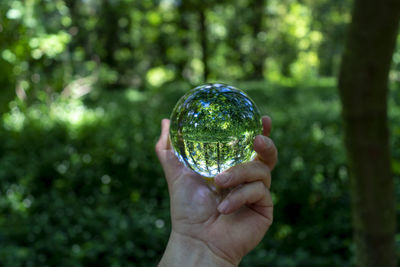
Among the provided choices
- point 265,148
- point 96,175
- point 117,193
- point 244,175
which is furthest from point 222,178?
point 96,175

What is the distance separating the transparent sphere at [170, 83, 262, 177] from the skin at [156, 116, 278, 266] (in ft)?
0.22

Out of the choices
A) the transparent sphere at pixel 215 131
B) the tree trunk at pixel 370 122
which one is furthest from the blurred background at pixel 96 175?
the transparent sphere at pixel 215 131

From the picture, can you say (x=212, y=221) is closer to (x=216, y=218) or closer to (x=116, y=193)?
(x=216, y=218)

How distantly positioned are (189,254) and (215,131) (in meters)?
0.53

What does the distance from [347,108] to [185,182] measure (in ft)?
5.10

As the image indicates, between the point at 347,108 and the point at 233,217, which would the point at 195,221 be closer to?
the point at 233,217

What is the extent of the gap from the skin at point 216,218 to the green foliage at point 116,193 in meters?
2.81

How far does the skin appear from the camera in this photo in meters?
1.46

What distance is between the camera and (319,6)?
88.0 feet

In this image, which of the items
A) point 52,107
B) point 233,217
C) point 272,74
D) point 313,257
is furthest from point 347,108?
point 272,74

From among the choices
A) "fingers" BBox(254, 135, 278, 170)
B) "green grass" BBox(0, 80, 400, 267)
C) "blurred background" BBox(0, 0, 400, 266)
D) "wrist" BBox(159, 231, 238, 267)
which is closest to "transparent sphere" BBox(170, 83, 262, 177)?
"fingers" BBox(254, 135, 278, 170)

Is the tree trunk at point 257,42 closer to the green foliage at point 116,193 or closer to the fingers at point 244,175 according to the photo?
the green foliage at point 116,193

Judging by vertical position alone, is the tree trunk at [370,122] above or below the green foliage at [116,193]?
above

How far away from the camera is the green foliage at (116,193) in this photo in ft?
15.1
